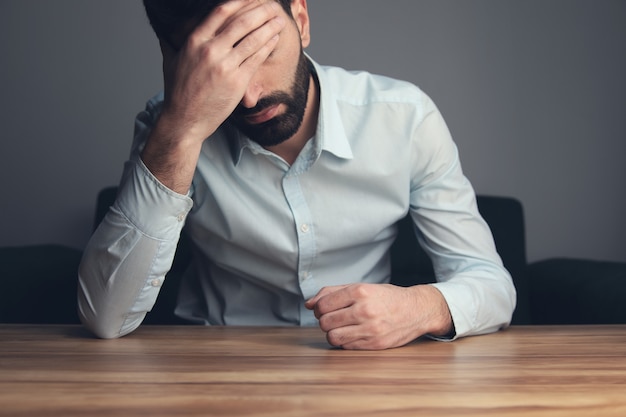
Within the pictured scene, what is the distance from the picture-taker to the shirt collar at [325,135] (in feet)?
4.52

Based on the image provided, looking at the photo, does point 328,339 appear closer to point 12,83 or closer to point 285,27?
point 285,27

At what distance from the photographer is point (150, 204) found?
1.15m

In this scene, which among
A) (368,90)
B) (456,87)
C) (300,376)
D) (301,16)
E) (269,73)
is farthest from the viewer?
(456,87)

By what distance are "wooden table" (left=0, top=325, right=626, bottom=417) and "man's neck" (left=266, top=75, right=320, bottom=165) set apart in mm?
433

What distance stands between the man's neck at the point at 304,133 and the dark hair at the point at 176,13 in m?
0.31

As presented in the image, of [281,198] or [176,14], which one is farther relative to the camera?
[281,198]

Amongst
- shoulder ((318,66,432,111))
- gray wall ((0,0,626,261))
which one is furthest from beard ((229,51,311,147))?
gray wall ((0,0,626,261))

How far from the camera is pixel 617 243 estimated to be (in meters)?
2.47

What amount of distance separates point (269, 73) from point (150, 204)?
318mm

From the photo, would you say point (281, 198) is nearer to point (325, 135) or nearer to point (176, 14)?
point (325, 135)

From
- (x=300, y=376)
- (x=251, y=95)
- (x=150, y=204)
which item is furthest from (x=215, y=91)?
(x=300, y=376)

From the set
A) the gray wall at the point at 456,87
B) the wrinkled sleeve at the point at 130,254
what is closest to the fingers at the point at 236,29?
the wrinkled sleeve at the point at 130,254

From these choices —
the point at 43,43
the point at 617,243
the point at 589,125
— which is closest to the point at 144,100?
the point at 43,43

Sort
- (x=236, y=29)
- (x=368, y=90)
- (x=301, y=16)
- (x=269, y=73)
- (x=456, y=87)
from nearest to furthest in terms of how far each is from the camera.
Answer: (x=236, y=29)
(x=269, y=73)
(x=301, y=16)
(x=368, y=90)
(x=456, y=87)
